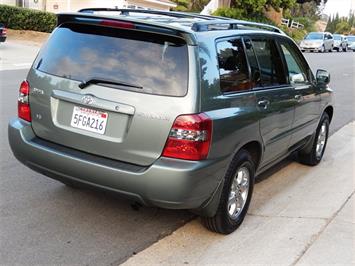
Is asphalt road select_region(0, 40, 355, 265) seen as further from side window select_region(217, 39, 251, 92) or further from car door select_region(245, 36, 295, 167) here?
side window select_region(217, 39, 251, 92)

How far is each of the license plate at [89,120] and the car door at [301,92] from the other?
2363 mm

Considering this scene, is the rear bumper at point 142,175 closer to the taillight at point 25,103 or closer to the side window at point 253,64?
the taillight at point 25,103

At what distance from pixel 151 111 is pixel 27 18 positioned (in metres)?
25.5

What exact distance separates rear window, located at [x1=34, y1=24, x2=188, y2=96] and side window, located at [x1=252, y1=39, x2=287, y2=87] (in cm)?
123

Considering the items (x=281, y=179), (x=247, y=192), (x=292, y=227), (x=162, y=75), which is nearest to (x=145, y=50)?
(x=162, y=75)

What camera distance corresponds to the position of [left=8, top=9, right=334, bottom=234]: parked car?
3586mm

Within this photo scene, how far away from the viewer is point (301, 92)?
214 inches

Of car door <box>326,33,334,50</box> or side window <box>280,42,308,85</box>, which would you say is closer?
side window <box>280,42,308,85</box>

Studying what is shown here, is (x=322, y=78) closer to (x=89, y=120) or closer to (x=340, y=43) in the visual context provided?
(x=89, y=120)

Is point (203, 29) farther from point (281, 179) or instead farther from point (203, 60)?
point (281, 179)

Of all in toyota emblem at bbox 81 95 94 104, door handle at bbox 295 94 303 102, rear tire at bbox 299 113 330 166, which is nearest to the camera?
toyota emblem at bbox 81 95 94 104

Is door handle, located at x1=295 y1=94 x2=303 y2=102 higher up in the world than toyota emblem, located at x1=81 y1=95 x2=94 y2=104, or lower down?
lower down

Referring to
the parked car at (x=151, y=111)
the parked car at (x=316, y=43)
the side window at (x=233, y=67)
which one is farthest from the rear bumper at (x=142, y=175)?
the parked car at (x=316, y=43)

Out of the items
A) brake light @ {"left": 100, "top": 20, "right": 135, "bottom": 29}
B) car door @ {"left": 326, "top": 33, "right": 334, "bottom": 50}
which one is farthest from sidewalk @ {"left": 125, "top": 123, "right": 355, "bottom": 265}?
car door @ {"left": 326, "top": 33, "right": 334, "bottom": 50}
